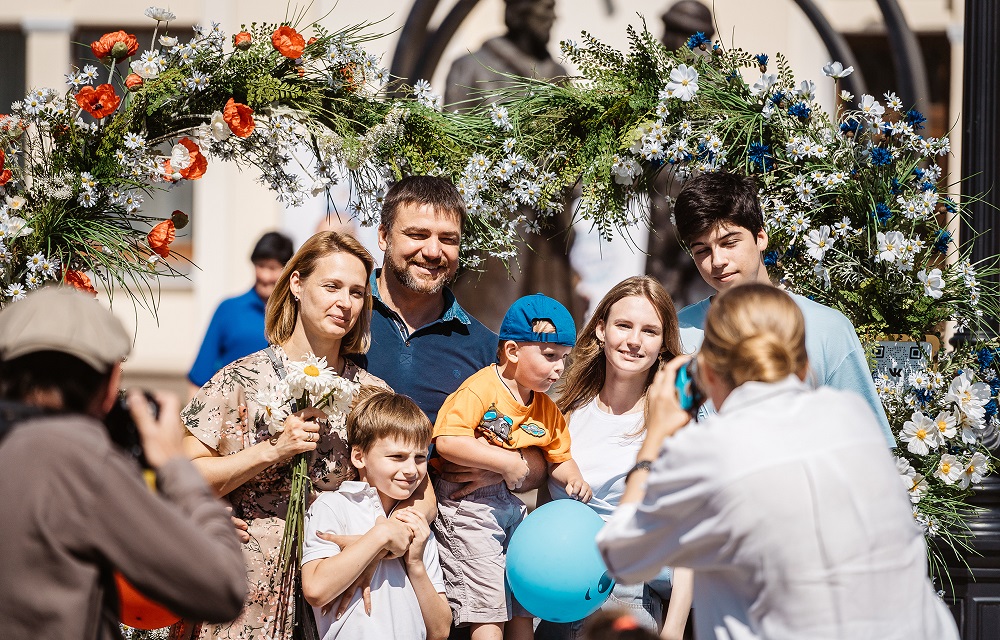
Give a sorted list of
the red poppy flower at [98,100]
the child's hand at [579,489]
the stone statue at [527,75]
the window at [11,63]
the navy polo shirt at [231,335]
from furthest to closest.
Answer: the window at [11,63], the stone statue at [527,75], the navy polo shirt at [231,335], the red poppy flower at [98,100], the child's hand at [579,489]

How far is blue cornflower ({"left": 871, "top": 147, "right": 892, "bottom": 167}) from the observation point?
3.88 meters

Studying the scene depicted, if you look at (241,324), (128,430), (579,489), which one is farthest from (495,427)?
(241,324)

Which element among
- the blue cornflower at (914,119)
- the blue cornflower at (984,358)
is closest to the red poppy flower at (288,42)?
the blue cornflower at (914,119)

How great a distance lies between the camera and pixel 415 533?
120 inches

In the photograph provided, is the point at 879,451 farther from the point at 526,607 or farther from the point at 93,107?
the point at 93,107

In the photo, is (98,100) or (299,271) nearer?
(299,271)

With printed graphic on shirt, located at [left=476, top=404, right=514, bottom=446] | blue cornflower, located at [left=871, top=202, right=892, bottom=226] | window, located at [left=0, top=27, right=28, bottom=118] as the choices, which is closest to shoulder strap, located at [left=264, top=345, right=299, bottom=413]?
printed graphic on shirt, located at [left=476, top=404, right=514, bottom=446]

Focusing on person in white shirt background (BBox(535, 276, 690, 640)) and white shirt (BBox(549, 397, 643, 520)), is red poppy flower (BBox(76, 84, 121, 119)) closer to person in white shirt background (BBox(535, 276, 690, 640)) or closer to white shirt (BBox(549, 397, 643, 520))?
person in white shirt background (BBox(535, 276, 690, 640))

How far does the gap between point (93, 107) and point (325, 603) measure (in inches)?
78.4

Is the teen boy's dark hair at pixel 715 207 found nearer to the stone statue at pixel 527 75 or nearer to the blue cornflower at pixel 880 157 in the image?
the blue cornflower at pixel 880 157

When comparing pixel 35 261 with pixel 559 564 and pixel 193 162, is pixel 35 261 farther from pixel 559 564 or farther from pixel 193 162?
pixel 559 564

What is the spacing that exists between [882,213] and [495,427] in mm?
1750

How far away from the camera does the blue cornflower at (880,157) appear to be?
3.88 m

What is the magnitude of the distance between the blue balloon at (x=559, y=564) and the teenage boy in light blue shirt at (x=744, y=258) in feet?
2.81
